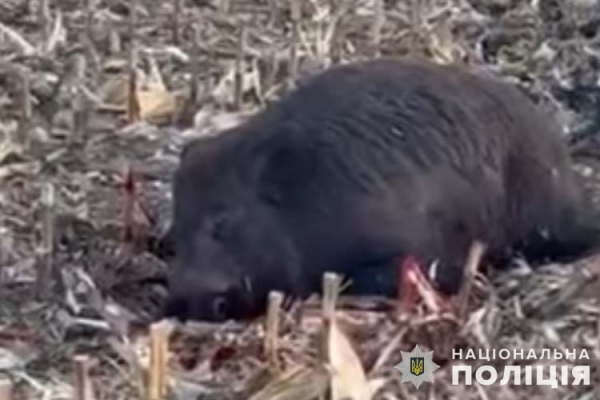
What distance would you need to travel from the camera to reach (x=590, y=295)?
4.93m

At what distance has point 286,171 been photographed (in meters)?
4.89

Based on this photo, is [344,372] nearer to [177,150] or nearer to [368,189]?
[368,189]

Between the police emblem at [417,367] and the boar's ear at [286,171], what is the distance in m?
0.50

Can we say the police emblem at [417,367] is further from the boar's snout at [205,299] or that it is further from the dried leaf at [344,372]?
the boar's snout at [205,299]

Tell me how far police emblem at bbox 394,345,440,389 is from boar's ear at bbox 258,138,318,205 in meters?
0.50

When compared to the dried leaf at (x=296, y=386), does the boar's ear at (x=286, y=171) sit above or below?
above

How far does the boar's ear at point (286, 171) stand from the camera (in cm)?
486

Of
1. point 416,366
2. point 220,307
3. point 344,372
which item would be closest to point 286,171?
point 220,307

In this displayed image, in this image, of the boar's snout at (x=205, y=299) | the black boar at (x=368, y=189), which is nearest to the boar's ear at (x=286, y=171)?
the black boar at (x=368, y=189)

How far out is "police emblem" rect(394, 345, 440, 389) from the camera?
4.51m

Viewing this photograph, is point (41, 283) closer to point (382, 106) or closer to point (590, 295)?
point (382, 106)

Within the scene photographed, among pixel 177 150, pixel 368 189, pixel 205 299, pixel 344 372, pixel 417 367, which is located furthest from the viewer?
pixel 177 150

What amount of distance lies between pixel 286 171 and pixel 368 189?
0.19 meters

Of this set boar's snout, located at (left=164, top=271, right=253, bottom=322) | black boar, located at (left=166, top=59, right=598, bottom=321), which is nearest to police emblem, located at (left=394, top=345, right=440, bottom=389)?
black boar, located at (left=166, top=59, right=598, bottom=321)
